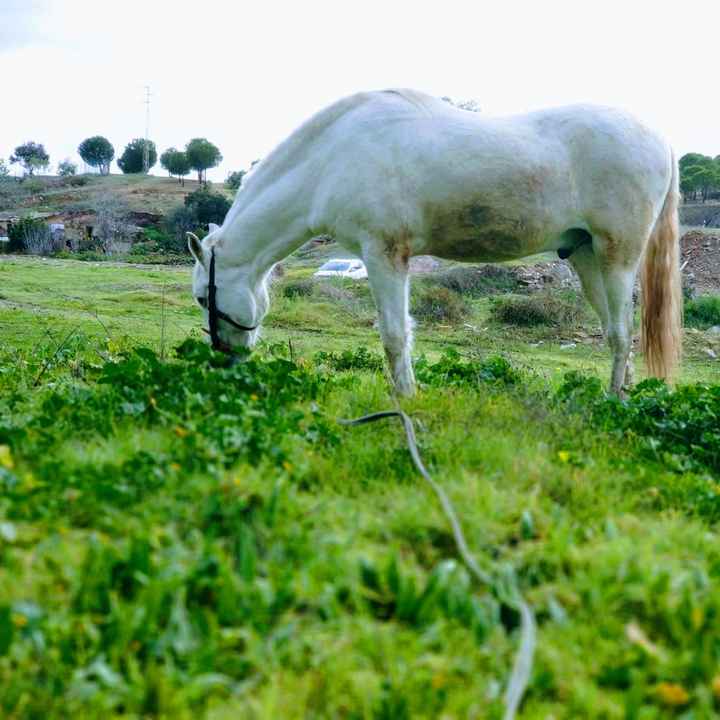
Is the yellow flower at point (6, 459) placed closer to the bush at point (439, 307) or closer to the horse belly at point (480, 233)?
the horse belly at point (480, 233)

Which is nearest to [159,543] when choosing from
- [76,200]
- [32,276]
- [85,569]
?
[85,569]

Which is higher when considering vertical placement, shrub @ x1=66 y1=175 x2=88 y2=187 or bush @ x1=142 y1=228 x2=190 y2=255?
shrub @ x1=66 y1=175 x2=88 y2=187

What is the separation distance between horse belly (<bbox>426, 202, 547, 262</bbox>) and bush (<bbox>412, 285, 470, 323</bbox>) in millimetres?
11107

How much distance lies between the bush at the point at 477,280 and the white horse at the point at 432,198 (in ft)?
47.1

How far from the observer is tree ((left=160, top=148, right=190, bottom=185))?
79.1m

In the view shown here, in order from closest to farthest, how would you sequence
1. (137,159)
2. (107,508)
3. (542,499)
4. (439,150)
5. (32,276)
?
(107,508), (542,499), (439,150), (32,276), (137,159)

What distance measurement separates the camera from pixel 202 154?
7800cm

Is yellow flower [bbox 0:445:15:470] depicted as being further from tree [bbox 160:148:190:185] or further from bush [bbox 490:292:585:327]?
tree [bbox 160:148:190:185]

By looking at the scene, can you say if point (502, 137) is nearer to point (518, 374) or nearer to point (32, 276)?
point (518, 374)

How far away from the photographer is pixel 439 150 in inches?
202

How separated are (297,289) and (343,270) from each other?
7264 millimetres

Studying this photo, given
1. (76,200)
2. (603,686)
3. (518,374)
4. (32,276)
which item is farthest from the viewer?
(76,200)

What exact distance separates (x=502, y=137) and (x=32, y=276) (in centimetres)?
2010

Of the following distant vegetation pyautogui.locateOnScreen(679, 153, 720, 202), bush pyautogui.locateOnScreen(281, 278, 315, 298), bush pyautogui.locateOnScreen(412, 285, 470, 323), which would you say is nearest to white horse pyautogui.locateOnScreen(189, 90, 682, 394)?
bush pyautogui.locateOnScreen(412, 285, 470, 323)
